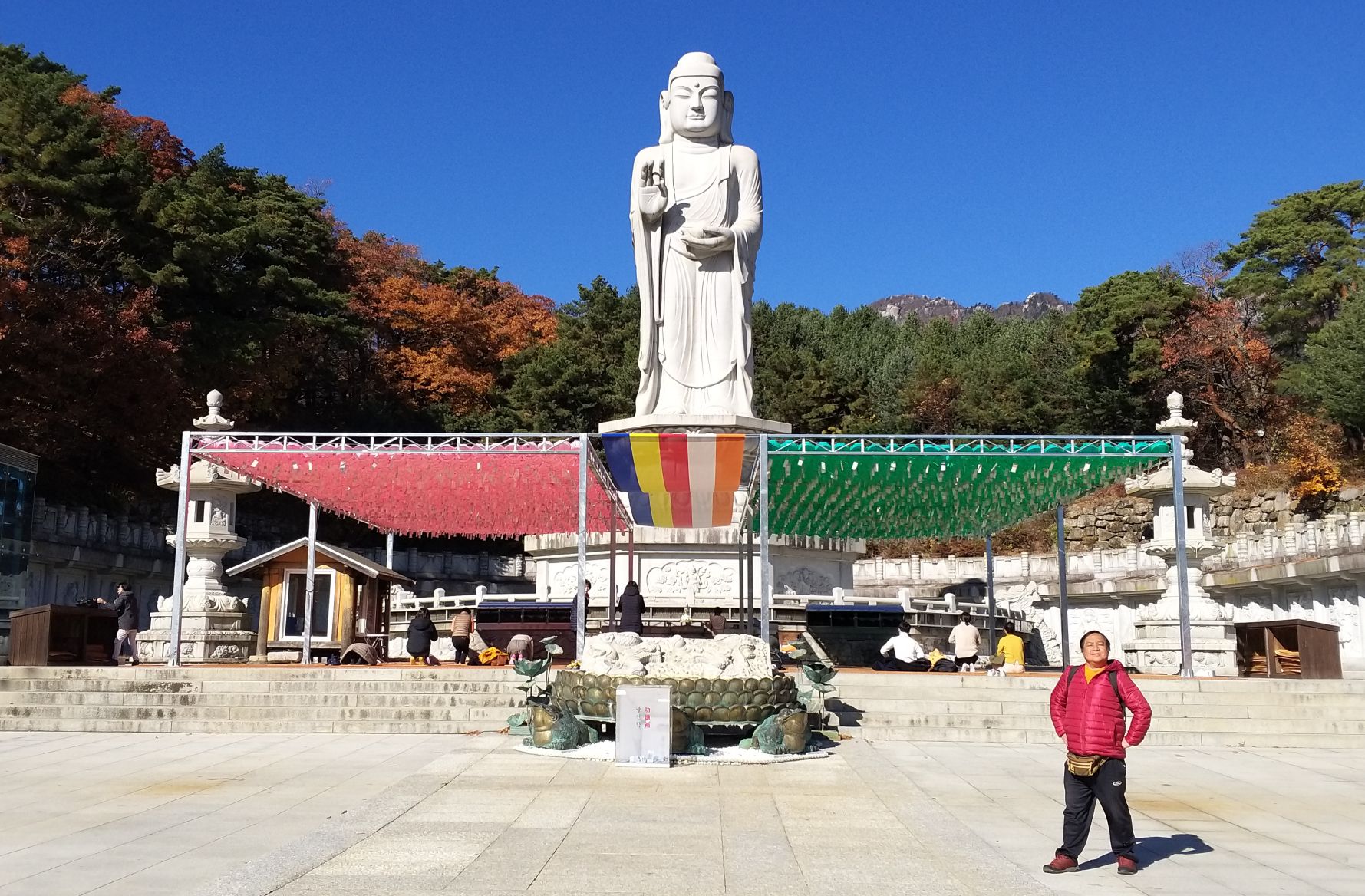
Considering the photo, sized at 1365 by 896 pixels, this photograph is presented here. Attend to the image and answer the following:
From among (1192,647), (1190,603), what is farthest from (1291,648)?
(1190,603)

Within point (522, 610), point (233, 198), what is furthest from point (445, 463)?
point (233, 198)

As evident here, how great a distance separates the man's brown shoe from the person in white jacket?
32.3 ft

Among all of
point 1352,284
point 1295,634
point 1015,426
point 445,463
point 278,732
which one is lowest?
point 278,732

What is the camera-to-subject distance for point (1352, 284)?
110 ft

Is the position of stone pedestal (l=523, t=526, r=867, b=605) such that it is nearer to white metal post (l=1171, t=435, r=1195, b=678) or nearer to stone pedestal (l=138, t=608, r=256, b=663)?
stone pedestal (l=138, t=608, r=256, b=663)

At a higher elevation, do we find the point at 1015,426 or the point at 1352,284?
the point at 1352,284

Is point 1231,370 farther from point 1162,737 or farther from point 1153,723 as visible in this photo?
point 1162,737

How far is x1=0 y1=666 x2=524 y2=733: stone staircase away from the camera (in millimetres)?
12508

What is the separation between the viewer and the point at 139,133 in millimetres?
30234

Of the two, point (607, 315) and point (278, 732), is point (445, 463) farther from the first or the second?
point (607, 315)

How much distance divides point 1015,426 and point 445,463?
2754cm

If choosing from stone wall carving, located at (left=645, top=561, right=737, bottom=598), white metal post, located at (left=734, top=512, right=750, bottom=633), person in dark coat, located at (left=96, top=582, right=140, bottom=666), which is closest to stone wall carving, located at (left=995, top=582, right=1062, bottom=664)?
stone wall carving, located at (left=645, top=561, right=737, bottom=598)

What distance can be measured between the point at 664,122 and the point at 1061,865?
1725 cm

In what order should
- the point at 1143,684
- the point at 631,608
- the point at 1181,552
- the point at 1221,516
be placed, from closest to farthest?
the point at 1143,684
the point at 1181,552
the point at 631,608
the point at 1221,516
